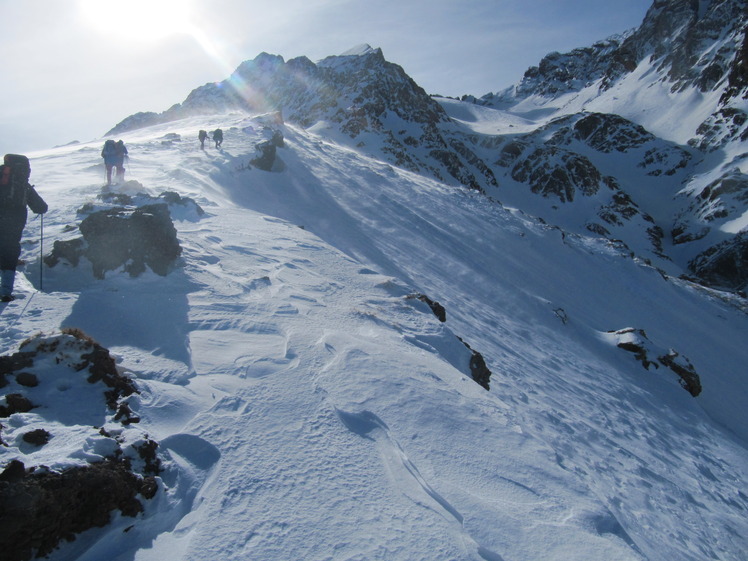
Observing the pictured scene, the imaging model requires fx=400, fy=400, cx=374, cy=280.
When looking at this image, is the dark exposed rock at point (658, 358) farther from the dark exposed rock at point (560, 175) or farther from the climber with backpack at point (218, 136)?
the dark exposed rock at point (560, 175)

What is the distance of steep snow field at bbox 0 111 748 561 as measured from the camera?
9.60 ft

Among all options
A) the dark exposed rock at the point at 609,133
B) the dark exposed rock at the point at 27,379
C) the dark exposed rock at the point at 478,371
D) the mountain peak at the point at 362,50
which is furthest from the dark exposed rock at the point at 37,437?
the dark exposed rock at the point at 609,133

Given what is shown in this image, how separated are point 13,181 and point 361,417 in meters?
6.22

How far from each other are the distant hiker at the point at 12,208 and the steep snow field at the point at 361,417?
0.57m

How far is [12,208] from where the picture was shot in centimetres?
593

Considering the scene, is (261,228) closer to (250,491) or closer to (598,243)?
(250,491)

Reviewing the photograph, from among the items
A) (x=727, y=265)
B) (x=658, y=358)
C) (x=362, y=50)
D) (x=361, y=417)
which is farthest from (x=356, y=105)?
(x=361, y=417)

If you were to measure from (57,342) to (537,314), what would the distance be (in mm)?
15009

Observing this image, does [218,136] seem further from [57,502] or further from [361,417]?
[57,502]

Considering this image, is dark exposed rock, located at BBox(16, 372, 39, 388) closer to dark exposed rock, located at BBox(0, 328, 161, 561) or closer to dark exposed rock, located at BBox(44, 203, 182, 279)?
dark exposed rock, located at BBox(0, 328, 161, 561)

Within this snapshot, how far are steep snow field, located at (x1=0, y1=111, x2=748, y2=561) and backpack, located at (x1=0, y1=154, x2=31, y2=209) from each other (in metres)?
1.16

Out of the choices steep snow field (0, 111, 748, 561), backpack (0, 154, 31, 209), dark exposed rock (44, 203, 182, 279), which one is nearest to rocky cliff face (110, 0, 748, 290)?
steep snow field (0, 111, 748, 561)

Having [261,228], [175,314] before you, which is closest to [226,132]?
[261,228]

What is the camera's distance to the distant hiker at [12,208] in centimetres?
570
